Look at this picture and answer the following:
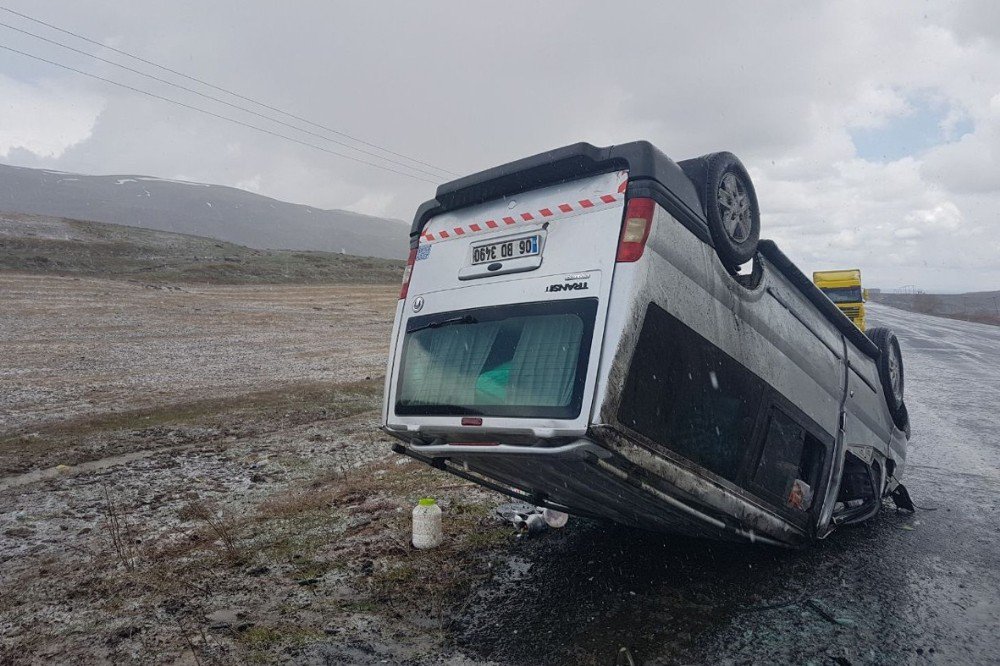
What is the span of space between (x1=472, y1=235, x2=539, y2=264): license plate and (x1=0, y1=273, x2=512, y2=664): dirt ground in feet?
7.42

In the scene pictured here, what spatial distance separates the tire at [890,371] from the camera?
6137 mm

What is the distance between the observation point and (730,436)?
3.72 m

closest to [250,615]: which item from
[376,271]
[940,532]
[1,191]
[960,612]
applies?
[960,612]

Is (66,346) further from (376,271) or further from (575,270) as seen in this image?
(376,271)

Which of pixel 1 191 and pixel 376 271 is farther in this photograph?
pixel 1 191

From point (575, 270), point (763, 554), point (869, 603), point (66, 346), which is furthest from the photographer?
point (66, 346)

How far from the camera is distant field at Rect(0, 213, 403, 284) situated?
1110 inches

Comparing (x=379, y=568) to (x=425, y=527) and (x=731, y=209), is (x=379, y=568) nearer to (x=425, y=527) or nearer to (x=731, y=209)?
(x=425, y=527)

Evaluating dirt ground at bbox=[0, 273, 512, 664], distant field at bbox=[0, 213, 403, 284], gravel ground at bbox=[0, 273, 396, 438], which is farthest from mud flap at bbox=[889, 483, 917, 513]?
distant field at bbox=[0, 213, 403, 284]

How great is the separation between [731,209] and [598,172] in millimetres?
1050

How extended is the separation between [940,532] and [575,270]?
14.9 feet

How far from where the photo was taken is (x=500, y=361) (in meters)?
3.50

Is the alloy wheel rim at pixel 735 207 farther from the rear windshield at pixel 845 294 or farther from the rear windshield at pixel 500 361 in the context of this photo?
the rear windshield at pixel 845 294

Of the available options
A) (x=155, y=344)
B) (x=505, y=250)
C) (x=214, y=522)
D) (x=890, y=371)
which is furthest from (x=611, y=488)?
(x=155, y=344)
